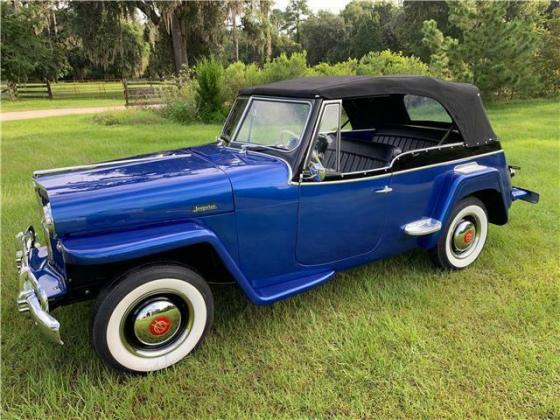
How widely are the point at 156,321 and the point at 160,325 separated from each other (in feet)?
0.12

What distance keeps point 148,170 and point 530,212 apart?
4.57 m

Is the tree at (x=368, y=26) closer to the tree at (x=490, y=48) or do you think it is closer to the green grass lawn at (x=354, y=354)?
the tree at (x=490, y=48)

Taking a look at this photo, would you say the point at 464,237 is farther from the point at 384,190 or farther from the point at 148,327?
the point at 148,327

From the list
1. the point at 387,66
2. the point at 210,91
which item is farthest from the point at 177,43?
the point at 387,66

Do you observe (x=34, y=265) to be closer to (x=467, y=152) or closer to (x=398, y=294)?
(x=398, y=294)

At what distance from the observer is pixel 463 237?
3867 mm

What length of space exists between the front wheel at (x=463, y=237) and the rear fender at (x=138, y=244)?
6.60 ft

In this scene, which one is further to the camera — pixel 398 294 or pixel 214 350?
pixel 398 294

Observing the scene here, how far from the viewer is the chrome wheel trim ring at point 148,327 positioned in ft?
8.23

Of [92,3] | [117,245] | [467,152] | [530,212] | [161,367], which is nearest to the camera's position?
[117,245]

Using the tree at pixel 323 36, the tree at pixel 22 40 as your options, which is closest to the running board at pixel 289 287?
the tree at pixel 22 40

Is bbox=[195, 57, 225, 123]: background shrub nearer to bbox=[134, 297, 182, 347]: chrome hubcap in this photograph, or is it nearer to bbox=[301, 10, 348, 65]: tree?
bbox=[134, 297, 182, 347]: chrome hubcap

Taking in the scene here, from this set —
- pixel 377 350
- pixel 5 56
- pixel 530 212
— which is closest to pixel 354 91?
pixel 377 350

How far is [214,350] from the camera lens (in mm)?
2844
